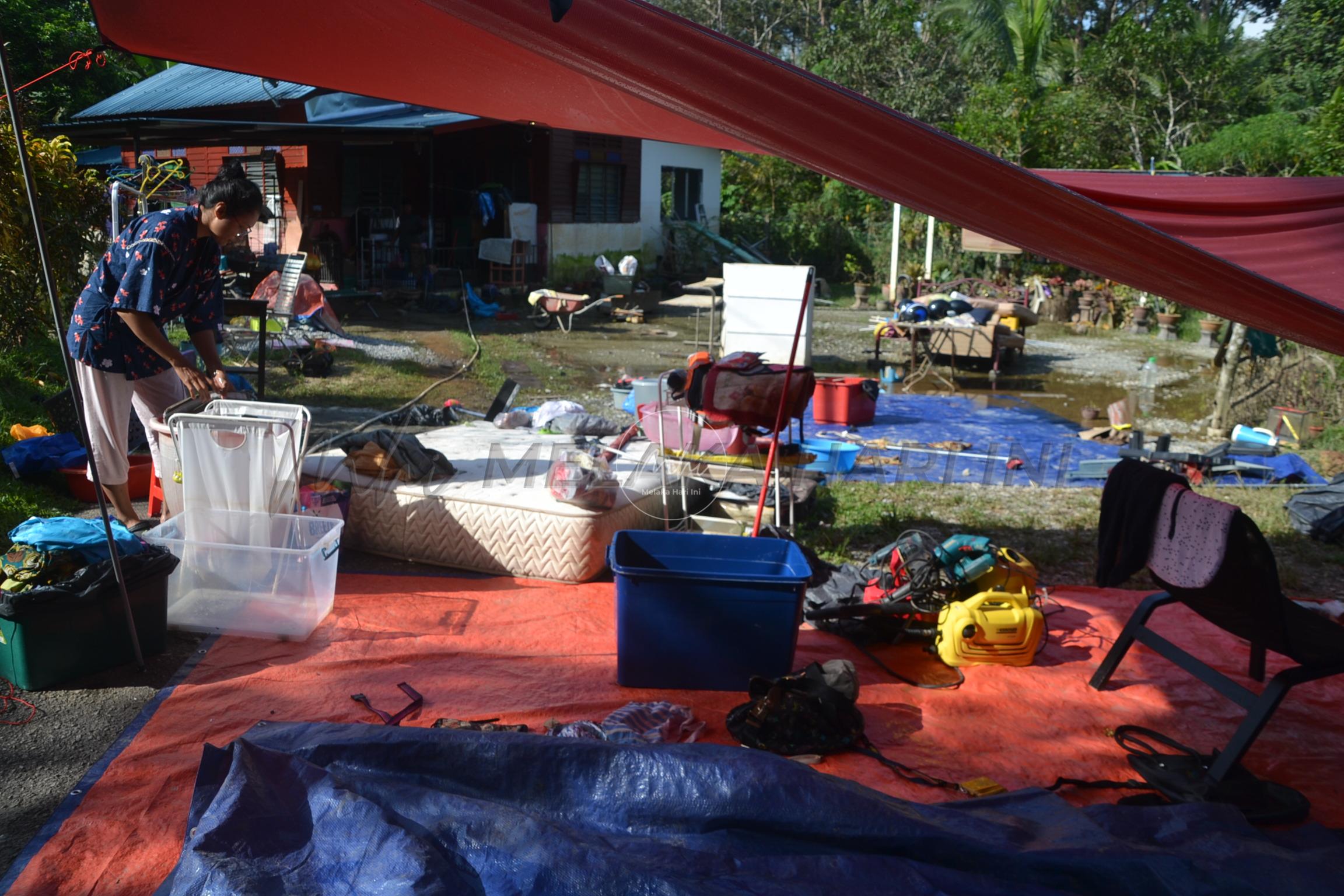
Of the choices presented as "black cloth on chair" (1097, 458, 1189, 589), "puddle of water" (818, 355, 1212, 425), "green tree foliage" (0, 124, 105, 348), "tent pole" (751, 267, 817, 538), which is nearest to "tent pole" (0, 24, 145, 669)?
"tent pole" (751, 267, 817, 538)

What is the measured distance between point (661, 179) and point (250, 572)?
60.8ft

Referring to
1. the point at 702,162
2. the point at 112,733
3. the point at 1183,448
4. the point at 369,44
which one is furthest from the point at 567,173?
the point at 112,733

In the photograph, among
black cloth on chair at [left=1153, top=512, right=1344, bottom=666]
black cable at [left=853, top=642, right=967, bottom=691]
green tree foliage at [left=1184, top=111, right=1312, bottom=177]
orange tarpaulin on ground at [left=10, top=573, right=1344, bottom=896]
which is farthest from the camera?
green tree foliage at [left=1184, top=111, right=1312, bottom=177]

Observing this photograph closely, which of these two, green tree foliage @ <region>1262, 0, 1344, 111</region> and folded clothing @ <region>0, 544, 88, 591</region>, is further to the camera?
green tree foliage @ <region>1262, 0, 1344, 111</region>

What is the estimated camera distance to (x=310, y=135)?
8.90 metres

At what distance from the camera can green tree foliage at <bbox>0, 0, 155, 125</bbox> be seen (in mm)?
15914

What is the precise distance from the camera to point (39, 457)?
4977mm

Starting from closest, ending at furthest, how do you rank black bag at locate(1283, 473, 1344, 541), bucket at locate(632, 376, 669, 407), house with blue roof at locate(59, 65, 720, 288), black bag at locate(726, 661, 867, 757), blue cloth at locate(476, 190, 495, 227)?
black bag at locate(726, 661, 867, 757), black bag at locate(1283, 473, 1344, 541), bucket at locate(632, 376, 669, 407), house with blue roof at locate(59, 65, 720, 288), blue cloth at locate(476, 190, 495, 227)

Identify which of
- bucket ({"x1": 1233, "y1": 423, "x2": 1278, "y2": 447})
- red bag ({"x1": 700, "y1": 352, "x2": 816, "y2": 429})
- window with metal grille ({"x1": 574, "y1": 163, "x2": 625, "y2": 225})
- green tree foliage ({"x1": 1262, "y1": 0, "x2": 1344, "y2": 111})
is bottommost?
bucket ({"x1": 1233, "y1": 423, "x2": 1278, "y2": 447})

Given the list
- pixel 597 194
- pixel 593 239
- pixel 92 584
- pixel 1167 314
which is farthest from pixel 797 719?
pixel 597 194

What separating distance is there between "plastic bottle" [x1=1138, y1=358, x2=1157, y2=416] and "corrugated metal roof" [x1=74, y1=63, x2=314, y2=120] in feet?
33.6

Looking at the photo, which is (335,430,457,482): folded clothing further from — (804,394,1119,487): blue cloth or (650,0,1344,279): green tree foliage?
(650,0,1344,279): green tree foliage

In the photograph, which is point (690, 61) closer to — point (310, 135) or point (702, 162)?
point (310, 135)

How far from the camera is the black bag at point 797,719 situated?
3025mm
